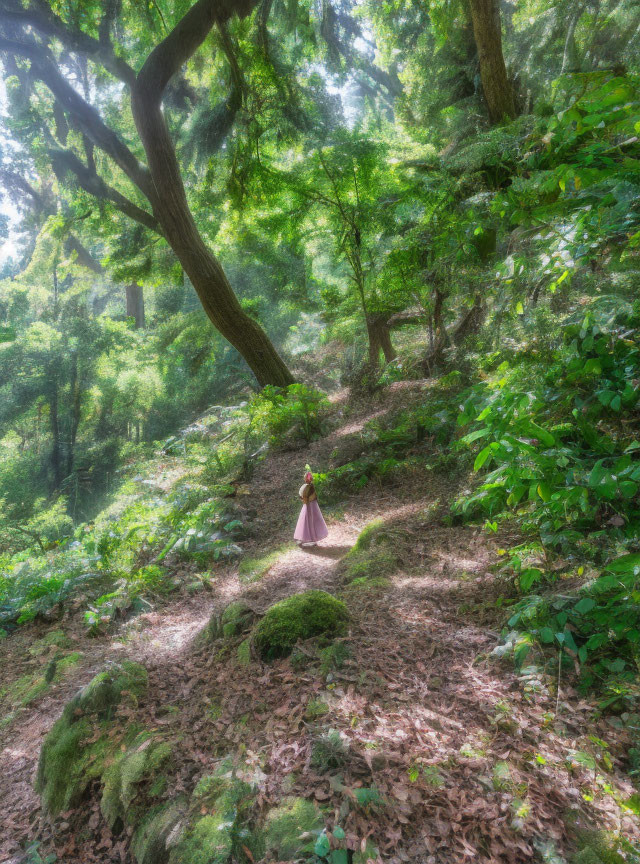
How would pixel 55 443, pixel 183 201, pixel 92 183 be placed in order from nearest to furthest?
1. pixel 183 201
2. pixel 92 183
3. pixel 55 443

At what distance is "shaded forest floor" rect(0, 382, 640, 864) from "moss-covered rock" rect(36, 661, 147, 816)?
0.35 ft

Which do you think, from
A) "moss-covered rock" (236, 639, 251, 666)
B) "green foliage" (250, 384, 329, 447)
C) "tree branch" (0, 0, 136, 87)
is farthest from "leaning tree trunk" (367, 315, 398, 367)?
"moss-covered rock" (236, 639, 251, 666)

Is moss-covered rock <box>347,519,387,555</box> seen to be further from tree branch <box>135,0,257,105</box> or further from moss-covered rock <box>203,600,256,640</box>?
tree branch <box>135,0,257,105</box>

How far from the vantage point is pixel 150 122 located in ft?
22.9

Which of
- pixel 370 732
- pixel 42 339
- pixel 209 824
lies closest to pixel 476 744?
pixel 370 732

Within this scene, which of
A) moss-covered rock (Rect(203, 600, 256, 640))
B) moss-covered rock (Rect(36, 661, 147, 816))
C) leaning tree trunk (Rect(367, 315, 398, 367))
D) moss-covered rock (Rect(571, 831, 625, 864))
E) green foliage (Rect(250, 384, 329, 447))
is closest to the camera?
moss-covered rock (Rect(571, 831, 625, 864))

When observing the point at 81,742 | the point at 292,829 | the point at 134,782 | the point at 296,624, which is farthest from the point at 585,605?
the point at 81,742

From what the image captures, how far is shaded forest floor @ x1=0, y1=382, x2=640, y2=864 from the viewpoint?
1.63 meters

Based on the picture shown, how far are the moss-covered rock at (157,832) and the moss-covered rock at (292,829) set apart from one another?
18.2 inches

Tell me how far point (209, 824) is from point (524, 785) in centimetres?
125

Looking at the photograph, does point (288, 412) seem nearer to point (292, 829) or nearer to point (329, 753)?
point (329, 753)

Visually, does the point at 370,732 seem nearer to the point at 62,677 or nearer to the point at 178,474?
the point at 62,677

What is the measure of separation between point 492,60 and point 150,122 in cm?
507

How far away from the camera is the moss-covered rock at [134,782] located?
2123 mm
